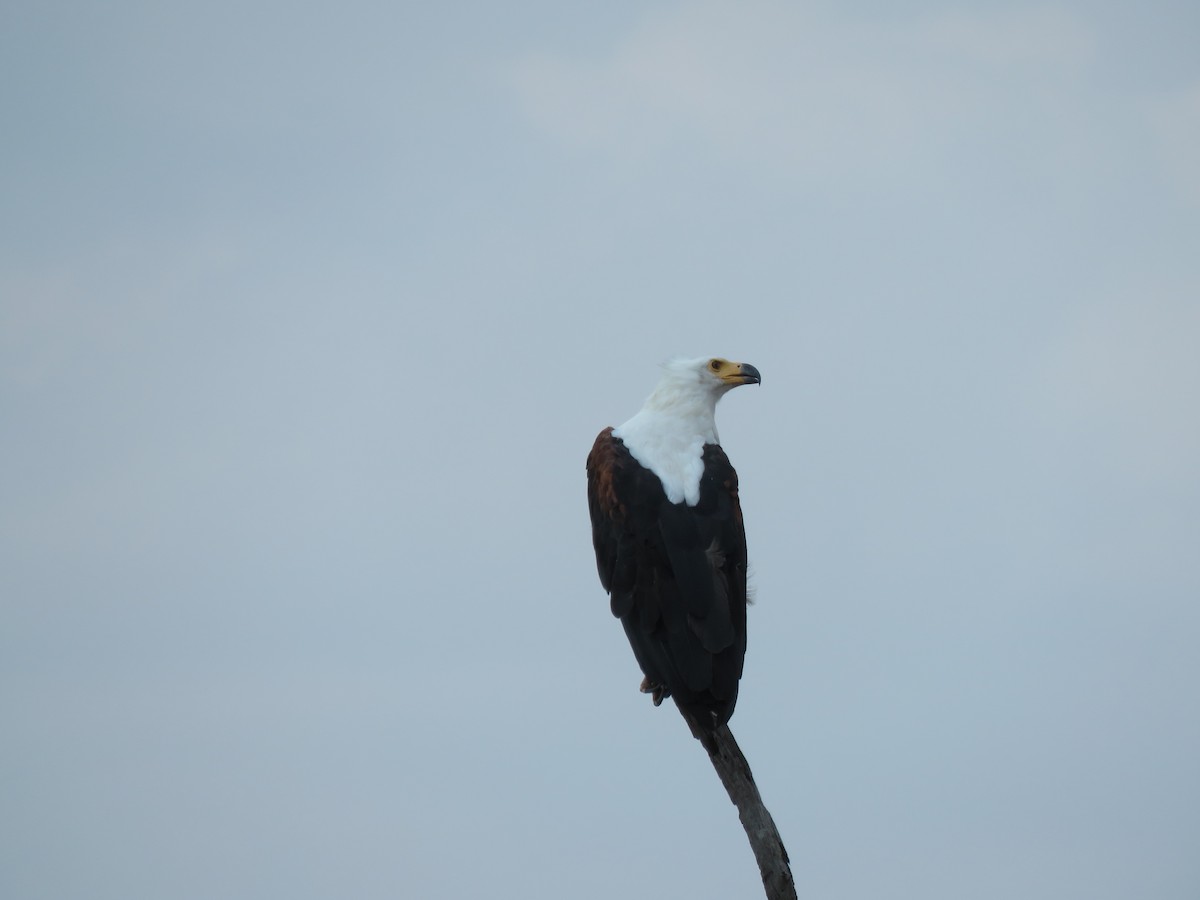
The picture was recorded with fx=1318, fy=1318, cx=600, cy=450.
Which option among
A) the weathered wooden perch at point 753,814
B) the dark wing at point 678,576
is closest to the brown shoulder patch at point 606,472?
the dark wing at point 678,576

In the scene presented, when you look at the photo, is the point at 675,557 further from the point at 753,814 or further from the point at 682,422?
the point at 753,814

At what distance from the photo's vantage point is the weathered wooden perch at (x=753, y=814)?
25.8ft

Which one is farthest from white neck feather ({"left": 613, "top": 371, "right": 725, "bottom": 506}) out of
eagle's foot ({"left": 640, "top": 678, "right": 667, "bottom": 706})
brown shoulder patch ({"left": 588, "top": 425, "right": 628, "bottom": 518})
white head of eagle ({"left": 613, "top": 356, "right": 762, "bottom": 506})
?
eagle's foot ({"left": 640, "top": 678, "right": 667, "bottom": 706})

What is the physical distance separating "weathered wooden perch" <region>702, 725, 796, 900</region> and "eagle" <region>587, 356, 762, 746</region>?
4.5 inches

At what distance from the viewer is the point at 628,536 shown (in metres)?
8.42

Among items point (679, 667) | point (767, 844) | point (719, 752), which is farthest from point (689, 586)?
point (767, 844)

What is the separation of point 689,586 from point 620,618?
0.56 m

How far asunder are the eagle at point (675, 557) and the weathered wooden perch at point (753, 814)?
0.37ft

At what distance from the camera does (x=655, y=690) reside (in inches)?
328

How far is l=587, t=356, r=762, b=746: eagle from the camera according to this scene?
799 cm

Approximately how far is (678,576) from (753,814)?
1491 mm

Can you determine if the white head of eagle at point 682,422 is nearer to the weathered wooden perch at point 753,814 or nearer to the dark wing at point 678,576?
the dark wing at point 678,576

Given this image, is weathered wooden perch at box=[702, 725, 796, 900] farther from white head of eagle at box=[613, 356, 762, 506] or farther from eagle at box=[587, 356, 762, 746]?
white head of eagle at box=[613, 356, 762, 506]

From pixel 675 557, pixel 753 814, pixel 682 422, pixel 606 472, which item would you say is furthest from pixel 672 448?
pixel 753 814
